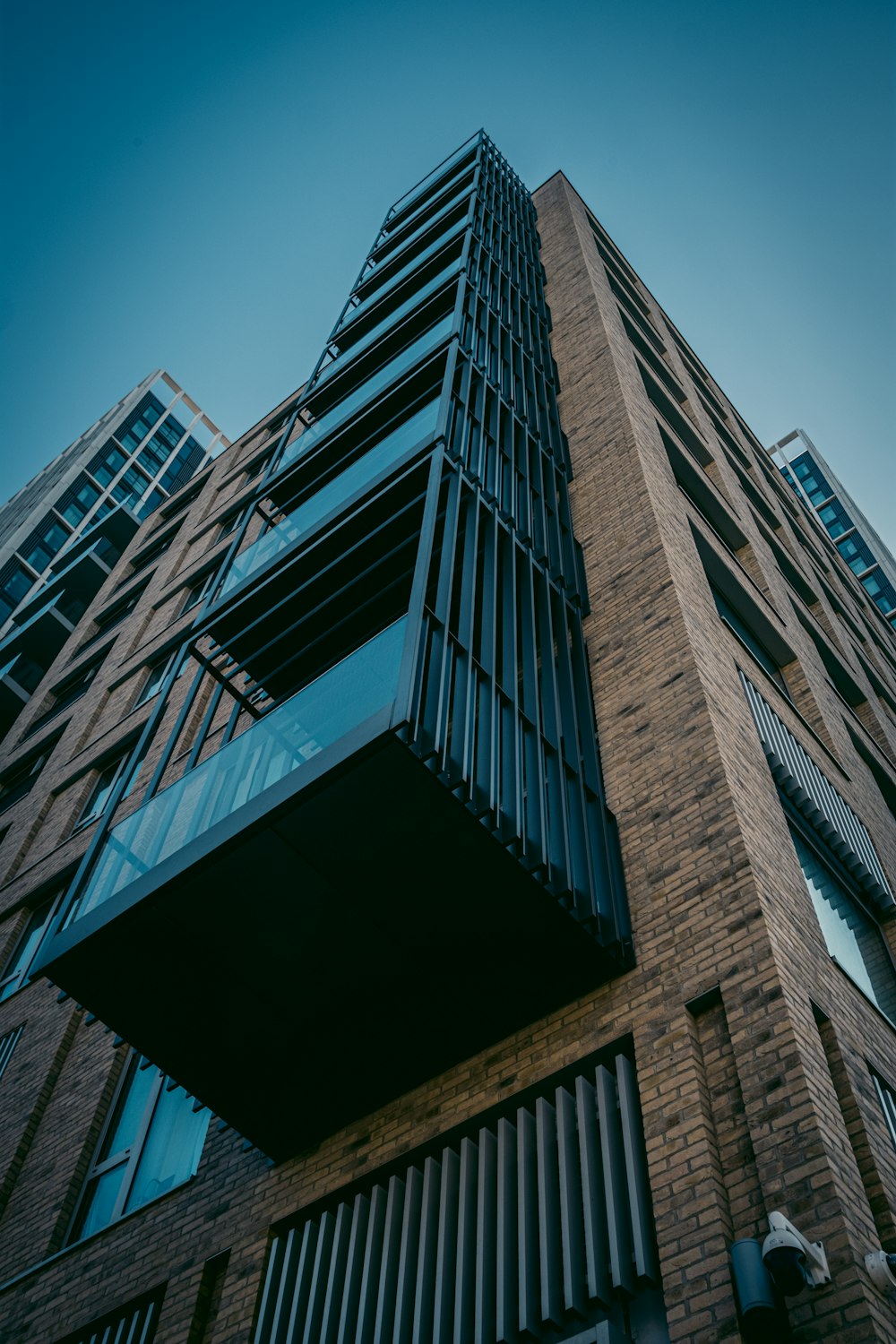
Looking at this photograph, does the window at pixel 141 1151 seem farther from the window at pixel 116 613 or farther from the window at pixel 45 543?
the window at pixel 45 543

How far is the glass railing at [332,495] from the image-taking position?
36.2 ft

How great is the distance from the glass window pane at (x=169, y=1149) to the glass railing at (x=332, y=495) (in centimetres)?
519

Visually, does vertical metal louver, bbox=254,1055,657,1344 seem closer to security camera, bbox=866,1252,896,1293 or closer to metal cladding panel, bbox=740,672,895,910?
security camera, bbox=866,1252,896,1293

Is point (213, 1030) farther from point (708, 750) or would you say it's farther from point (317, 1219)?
point (708, 750)

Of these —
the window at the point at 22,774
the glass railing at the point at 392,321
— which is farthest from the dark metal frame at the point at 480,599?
the window at the point at 22,774

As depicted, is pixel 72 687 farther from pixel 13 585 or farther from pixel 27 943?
pixel 13 585

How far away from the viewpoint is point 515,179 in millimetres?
25922

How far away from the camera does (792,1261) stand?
5180 millimetres

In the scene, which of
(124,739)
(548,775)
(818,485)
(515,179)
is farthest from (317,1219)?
(818,485)

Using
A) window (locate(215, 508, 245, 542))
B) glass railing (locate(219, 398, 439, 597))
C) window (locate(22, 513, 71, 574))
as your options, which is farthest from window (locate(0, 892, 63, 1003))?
window (locate(22, 513, 71, 574))

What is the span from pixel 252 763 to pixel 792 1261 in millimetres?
4568

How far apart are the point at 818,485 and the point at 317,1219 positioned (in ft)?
226

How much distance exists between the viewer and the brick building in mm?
6398

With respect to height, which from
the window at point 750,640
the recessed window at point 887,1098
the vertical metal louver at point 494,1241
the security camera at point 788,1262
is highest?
the security camera at point 788,1262
